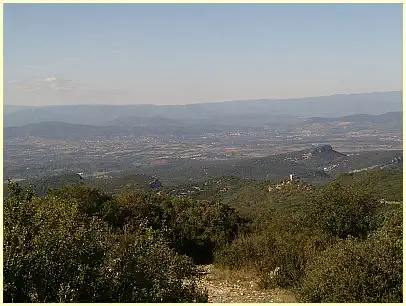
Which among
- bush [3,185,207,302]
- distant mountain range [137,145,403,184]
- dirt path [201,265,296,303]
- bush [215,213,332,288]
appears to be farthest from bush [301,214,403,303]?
distant mountain range [137,145,403,184]

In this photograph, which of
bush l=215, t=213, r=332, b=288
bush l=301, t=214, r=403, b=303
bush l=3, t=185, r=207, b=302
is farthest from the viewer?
bush l=215, t=213, r=332, b=288

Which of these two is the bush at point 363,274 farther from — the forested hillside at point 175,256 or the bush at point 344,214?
the bush at point 344,214

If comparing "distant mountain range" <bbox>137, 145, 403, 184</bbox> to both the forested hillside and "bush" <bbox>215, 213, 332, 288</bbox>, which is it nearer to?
the forested hillside

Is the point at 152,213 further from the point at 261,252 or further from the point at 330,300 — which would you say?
the point at 330,300

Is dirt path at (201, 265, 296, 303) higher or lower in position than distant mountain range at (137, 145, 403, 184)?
higher

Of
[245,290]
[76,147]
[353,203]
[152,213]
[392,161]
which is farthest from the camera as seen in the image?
[76,147]

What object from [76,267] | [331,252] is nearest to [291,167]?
[331,252]

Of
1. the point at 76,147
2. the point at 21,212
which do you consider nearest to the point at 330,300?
the point at 21,212

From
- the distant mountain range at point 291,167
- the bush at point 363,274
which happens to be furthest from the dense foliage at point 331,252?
the distant mountain range at point 291,167
